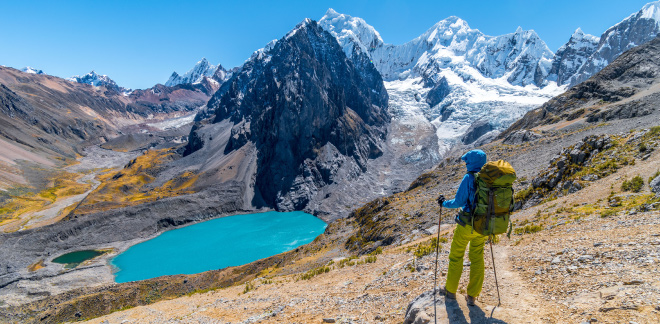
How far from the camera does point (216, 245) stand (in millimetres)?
88500

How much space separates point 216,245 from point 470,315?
91190 mm

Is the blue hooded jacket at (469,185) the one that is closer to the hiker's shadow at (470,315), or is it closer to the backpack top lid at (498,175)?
the backpack top lid at (498,175)

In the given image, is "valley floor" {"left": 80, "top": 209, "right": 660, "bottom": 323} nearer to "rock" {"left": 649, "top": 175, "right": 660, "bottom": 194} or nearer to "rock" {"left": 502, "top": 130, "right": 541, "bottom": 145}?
"rock" {"left": 649, "top": 175, "right": 660, "bottom": 194}

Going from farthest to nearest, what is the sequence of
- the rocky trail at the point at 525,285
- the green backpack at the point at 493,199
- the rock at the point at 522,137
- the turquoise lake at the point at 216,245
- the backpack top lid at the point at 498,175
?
the turquoise lake at the point at 216,245 → the rock at the point at 522,137 → the green backpack at the point at 493,199 → the backpack top lid at the point at 498,175 → the rocky trail at the point at 525,285

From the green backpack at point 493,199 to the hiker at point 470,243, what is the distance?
22cm

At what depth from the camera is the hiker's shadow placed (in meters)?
6.93

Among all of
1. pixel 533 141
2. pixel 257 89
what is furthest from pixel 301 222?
pixel 257 89

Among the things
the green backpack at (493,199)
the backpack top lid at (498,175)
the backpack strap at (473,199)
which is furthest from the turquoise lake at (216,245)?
the backpack top lid at (498,175)

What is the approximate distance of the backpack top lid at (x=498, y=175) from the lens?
708cm

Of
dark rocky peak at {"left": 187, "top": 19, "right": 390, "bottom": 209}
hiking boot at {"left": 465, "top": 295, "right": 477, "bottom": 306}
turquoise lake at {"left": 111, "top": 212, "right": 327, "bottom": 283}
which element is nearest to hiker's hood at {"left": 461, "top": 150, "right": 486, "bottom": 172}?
hiking boot at {"left": 465, "top": 295, "right": 477, "bottom": 306}

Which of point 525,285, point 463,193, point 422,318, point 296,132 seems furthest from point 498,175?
point 296,132

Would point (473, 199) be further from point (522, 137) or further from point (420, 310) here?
point (522, 137)

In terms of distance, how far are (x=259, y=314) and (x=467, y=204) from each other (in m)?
9.23

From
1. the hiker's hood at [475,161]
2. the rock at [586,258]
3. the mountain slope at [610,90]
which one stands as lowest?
the rock at [586,258]
